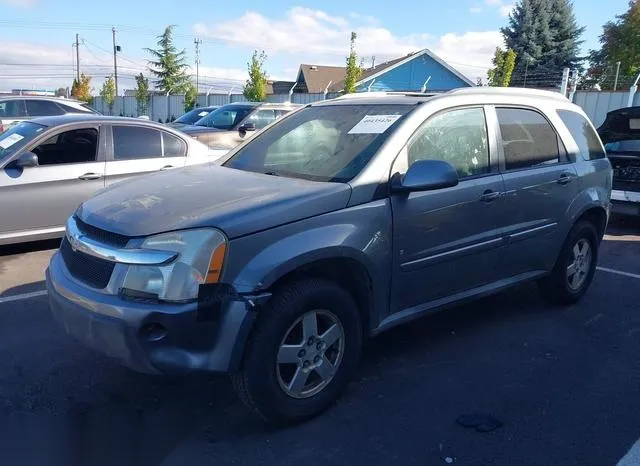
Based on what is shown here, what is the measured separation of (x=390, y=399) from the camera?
140 inches

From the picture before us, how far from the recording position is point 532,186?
4.47 meters

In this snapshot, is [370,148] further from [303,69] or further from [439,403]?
[303,69]

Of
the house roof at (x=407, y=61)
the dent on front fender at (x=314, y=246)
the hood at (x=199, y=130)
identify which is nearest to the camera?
the dent on front fender at (x=314, y=246)

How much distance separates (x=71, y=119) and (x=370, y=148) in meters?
4.46

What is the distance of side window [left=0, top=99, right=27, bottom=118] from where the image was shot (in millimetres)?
13406

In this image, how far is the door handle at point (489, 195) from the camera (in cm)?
407

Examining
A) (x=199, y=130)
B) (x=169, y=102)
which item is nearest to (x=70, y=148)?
(x=199, y=130)

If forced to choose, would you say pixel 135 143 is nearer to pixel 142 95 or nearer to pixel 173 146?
pixel 173 146

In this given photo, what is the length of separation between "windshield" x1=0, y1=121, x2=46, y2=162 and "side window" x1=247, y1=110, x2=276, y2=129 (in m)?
5.49

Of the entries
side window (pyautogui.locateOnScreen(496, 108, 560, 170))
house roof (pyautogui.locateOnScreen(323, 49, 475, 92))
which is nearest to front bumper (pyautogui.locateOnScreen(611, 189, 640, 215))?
side window (pyautogui.locateOnScreen(496, 108, 560, 170))

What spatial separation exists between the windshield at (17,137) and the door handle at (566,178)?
5309 millimetres

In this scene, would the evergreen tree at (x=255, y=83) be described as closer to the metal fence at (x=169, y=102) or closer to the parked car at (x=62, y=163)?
the metal fence at (x=169, y=102)

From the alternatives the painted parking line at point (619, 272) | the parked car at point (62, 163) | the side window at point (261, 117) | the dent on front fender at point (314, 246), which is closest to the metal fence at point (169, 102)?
the side window at point (261, 117)

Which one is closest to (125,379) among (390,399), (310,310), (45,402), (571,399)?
(45,402)
